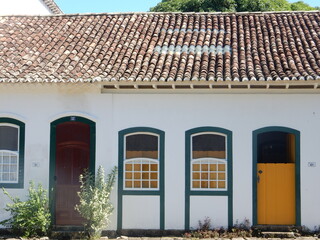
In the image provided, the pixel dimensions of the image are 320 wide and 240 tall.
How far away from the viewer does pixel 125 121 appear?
15047mm

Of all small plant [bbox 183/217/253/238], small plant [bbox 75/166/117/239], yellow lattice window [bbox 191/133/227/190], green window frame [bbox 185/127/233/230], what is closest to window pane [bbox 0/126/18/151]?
small plant [bbox 75/166/117/239]

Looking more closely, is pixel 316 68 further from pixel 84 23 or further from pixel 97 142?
pixel 84 23

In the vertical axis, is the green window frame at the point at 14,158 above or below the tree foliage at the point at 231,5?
below

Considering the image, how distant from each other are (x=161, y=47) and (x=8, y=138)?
5.03 meters

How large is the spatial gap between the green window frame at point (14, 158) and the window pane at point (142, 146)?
2.86 metres

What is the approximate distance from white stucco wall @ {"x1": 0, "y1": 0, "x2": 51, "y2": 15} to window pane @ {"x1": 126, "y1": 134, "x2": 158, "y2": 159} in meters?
8.83

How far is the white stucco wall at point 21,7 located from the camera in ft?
69.9

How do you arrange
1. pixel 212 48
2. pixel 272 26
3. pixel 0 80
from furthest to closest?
pixel 272 26 → pixel 212 48 → pixel 0 80

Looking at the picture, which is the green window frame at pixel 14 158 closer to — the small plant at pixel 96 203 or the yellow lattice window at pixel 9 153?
the yellow lattice window at pixel 9 153

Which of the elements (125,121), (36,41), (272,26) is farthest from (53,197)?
(272,26)

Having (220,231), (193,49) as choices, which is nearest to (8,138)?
(193,49)

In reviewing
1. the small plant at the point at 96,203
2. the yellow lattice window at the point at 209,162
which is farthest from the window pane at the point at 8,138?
the yellow lattice window at the point at 209,162

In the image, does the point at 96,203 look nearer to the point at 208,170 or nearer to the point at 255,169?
the point at 208,170

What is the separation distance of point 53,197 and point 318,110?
7391 mm
